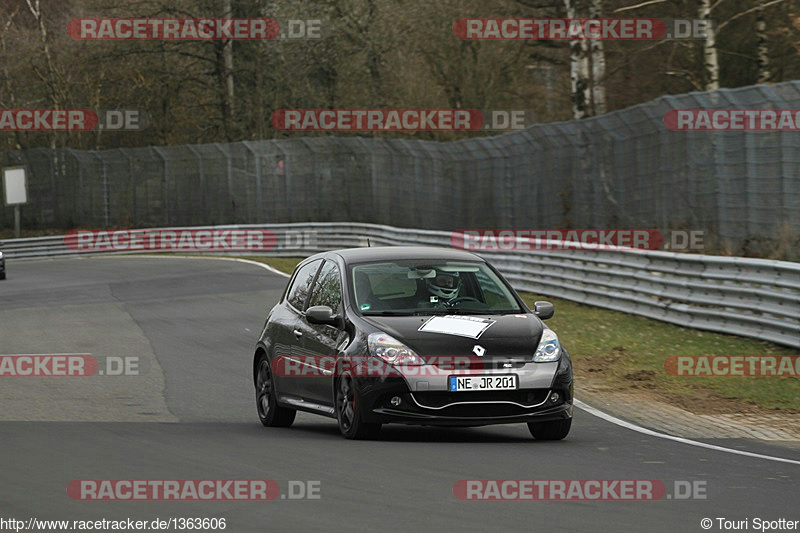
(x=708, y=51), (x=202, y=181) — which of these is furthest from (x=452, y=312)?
(x=202, y=181)

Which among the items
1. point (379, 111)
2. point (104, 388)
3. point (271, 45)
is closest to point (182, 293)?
point (104, 388)

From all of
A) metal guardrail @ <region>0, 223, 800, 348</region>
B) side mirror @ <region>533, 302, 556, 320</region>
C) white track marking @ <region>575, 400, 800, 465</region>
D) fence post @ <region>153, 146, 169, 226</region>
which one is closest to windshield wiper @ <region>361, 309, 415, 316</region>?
side mirror @ <region>533, 302, 556, 320</region>

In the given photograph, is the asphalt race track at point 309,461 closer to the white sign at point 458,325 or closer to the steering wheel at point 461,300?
the white sign at point 458,325

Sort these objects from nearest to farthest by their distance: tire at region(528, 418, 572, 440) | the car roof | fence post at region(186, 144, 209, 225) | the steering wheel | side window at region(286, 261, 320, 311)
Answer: tire at region(528, 418, 572, 440) → the steering wheel → the car roof → side window at region(286, 261, 320, 311) → fence post at region(186, 144, 209, 225)

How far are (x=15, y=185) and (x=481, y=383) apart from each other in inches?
1926

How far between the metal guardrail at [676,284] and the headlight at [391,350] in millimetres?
4681

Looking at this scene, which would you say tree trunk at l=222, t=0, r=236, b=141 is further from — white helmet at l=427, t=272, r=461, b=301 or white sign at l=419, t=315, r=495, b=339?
white sign at l=419, t=315, r=495, b=339

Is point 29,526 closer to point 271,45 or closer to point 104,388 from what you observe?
point 104,388

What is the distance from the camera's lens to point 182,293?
2978 cm

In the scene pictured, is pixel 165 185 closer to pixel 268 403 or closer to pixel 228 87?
pixel 228 87

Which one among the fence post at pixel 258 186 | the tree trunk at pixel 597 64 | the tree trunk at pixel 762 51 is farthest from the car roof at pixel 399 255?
the fence post at pixel 258 186

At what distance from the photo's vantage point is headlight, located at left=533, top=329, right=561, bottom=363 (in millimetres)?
10508

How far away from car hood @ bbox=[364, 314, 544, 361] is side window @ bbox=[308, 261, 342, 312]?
2.31 feet

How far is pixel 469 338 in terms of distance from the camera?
10.4m
